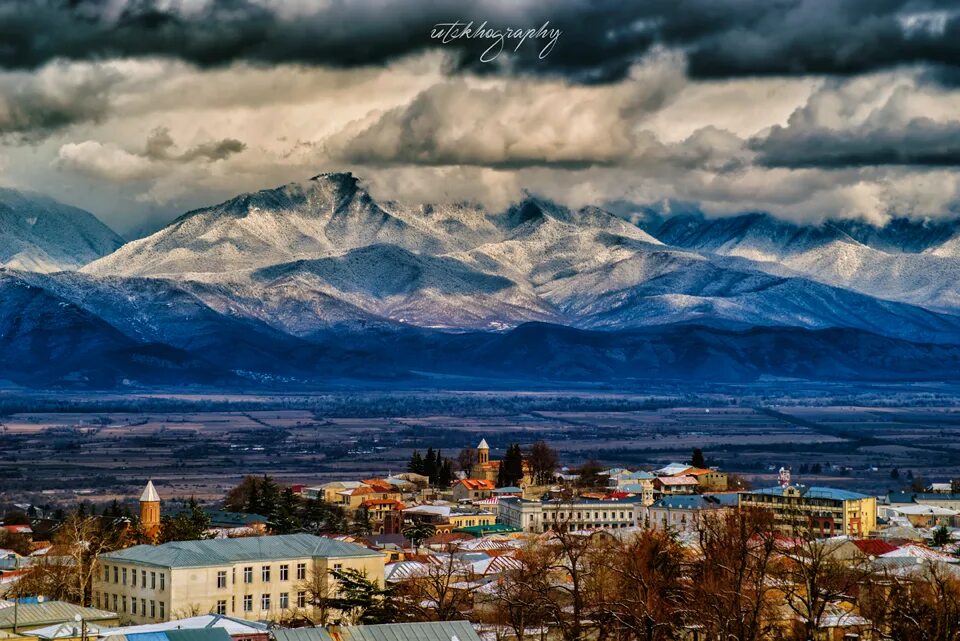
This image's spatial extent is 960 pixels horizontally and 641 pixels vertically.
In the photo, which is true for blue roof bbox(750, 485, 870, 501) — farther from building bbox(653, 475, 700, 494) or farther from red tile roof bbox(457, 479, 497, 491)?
red tile roof bbox(457, 479, 497, 491)

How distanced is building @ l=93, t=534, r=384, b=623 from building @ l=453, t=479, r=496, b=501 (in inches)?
2637

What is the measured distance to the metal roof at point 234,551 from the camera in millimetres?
73188

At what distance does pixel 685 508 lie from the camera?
121 m

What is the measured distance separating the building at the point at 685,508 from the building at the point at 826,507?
1.71 m

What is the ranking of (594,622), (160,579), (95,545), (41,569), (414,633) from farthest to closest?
1. (95,545)
2. (41,569)
3. (160,579)
4. (594,622)
5. (414,633)

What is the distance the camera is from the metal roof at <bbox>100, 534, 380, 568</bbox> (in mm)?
73188

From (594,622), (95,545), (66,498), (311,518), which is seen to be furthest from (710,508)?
(66,498)

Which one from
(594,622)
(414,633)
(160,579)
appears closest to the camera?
(414,633)

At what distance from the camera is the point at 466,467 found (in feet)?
573

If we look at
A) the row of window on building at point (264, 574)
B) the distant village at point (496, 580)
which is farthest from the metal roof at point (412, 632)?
the row of window on building at point (264, 574)

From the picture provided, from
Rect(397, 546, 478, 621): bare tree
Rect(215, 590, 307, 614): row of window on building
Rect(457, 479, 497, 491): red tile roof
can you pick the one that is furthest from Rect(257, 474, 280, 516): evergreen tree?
Rect(215, 590, 307, 614): row of window on building

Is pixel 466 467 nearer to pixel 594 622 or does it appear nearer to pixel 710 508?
pixel 710 508

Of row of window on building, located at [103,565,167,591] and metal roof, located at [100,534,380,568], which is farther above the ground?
metal roof, located at [100,534,380,568]

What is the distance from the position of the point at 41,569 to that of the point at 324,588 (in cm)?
1356
